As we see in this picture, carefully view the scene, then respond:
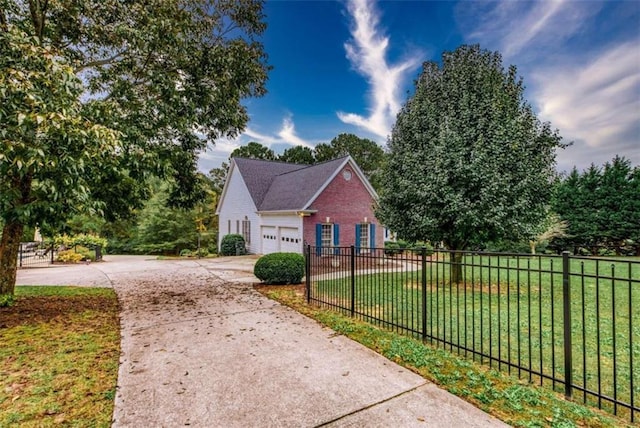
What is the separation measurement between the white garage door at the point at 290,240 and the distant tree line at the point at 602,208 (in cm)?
1794

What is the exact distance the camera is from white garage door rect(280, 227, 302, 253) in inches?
626

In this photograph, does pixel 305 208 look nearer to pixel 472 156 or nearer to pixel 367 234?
pixel 367 234

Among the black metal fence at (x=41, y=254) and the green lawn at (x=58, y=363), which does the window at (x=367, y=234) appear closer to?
the green lawn at (x=58, y=363)

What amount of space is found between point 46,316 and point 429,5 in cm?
1232

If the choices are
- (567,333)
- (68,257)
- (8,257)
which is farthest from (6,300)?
(68,257)

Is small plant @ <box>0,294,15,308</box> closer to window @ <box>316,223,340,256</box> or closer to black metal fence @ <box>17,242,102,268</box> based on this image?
window @ <box>316,223,340,256</box>

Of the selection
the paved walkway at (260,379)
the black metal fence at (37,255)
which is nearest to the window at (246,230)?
the black metal fence at (37,255)

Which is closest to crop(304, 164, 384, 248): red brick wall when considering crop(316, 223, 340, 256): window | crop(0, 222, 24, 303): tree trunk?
crop(316, 223, 340, 256): window

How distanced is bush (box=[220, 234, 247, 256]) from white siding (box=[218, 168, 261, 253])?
496 millimetres

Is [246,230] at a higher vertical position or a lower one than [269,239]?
higher

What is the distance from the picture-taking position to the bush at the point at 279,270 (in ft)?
30.4

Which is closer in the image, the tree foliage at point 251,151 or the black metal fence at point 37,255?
the black metal fence at point 37,255

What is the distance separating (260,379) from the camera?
11.8ft

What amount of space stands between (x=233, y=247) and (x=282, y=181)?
536 centimetres
